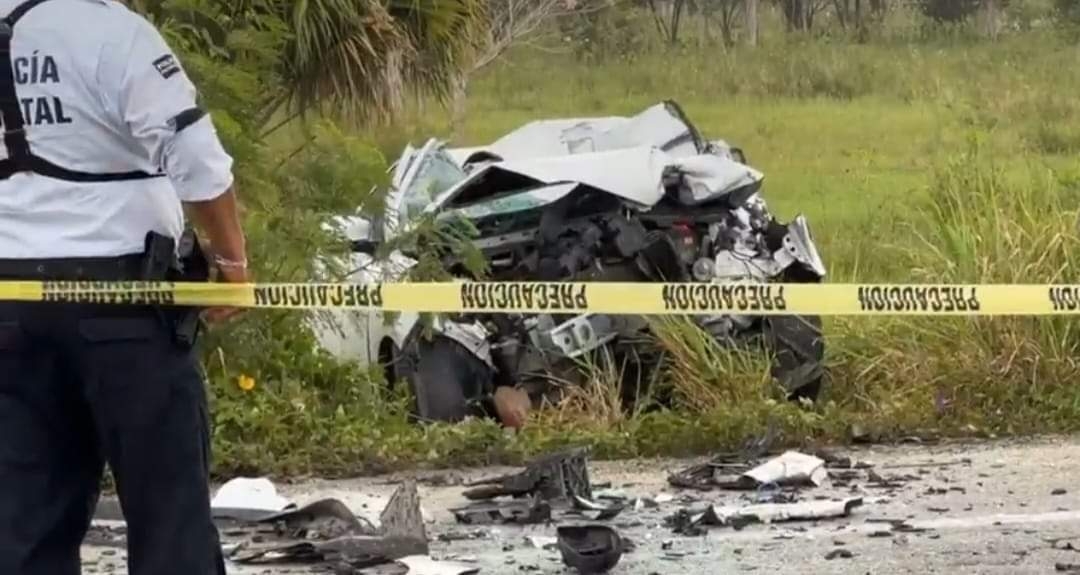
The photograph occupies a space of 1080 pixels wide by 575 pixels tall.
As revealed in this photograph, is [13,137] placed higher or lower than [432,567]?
higher

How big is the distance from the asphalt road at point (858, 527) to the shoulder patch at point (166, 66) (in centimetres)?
214

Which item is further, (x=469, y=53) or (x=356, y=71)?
(x=469, y=53)

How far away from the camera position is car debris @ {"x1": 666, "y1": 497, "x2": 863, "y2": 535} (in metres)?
5.62

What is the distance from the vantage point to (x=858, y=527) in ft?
18.3

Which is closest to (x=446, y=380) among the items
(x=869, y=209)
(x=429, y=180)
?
(x=429, y=180)

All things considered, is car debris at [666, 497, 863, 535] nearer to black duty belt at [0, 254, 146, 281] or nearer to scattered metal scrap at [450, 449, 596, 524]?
scattered metal scrap at [450, 449, 596, 524]

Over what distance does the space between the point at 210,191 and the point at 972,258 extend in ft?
18.9

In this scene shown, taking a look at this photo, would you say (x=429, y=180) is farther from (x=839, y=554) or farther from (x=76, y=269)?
(x=76, y=269)

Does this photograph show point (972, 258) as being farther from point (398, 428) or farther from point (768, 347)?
point (398, 428)

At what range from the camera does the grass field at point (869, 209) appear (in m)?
7.13

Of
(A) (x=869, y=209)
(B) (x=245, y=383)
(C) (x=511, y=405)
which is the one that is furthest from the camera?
(A) (x=869, y=209)

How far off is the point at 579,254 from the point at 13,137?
18.3ft

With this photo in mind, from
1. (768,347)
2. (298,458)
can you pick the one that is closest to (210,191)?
(298,458)

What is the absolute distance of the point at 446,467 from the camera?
6.77m
